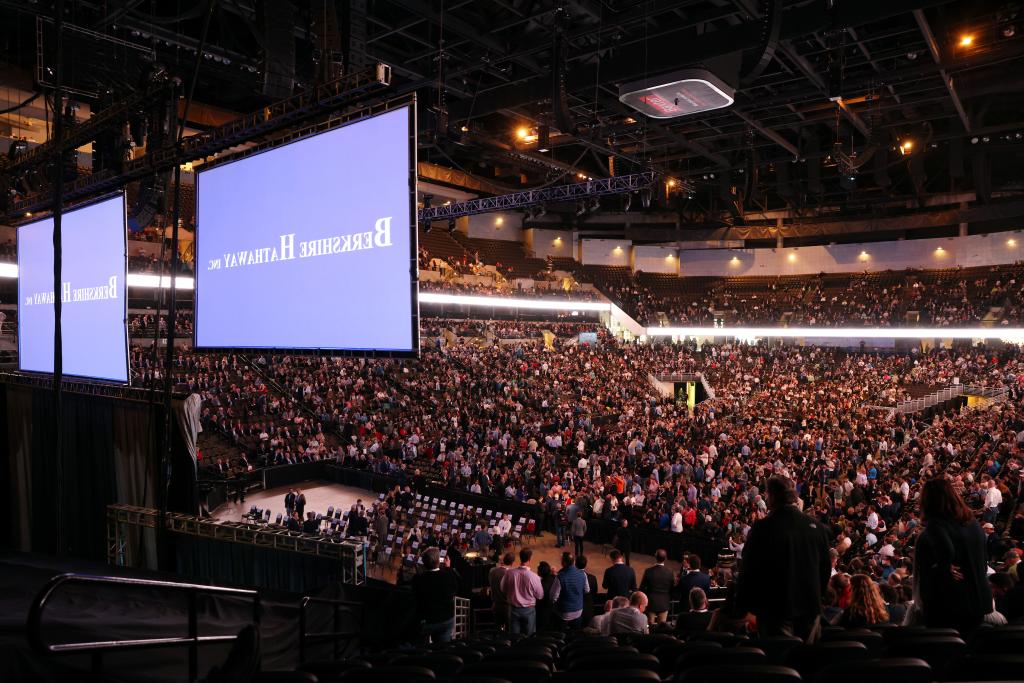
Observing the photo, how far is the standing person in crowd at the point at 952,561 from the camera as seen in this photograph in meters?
2.78

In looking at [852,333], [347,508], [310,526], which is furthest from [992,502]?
[852,333]

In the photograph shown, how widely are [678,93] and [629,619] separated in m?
8.18

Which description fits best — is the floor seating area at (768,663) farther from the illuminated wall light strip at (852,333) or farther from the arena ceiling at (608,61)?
the illuminated wall light strip at (852,333)

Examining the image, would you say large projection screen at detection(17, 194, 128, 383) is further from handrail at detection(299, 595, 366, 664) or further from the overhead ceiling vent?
the overhead ceiling vent

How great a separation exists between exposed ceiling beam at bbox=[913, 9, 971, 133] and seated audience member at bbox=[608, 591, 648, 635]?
36.3ft

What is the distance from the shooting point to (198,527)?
7.16m

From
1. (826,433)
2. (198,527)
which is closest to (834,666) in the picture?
(198,527)

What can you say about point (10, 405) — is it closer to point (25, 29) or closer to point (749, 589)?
point (25, 29)

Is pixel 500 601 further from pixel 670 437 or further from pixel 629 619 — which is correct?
pixel 670 437

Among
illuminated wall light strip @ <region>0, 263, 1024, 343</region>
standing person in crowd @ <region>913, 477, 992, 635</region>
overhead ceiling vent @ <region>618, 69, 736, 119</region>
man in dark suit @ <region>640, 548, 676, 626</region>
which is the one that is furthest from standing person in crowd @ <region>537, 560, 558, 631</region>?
illuminated wall light strip @ <region>0, 263, 1024, 343</region>

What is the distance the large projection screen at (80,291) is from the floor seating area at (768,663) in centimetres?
622

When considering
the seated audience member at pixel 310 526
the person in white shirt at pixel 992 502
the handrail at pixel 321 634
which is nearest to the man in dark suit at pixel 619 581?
the handrail at pixel 321 634

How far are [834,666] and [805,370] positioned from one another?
29586mm

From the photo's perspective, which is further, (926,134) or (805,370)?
(805,370)
